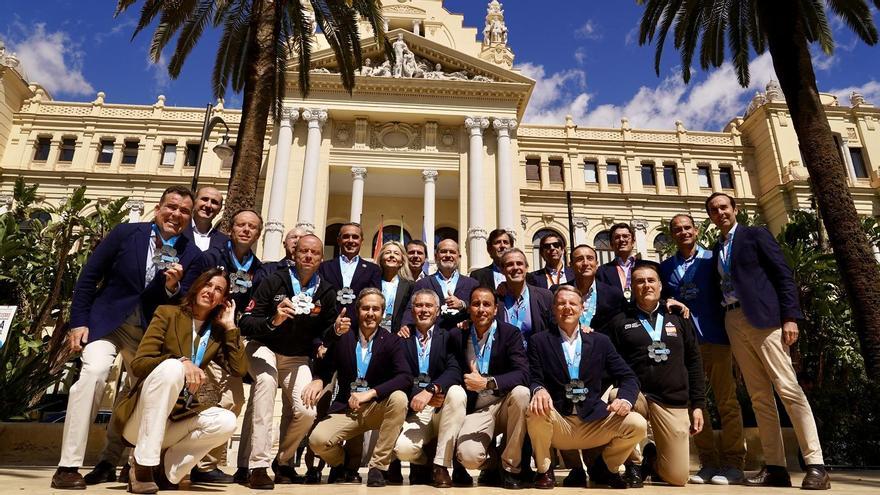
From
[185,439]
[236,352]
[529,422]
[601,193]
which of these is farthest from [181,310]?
[601,193]

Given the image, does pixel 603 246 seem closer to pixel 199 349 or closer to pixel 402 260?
pixel 402 260

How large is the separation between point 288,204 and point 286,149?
2505mm

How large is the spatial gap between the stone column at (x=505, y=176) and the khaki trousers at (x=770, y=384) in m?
18.5

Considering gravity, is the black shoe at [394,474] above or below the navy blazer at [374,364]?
below

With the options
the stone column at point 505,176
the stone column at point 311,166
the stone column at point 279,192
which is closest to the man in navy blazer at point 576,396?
the stone column at point 279,192

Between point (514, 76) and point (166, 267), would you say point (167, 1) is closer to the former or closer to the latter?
point (166, 267)

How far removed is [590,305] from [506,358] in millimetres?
1371

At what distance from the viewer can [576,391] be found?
15.3ft

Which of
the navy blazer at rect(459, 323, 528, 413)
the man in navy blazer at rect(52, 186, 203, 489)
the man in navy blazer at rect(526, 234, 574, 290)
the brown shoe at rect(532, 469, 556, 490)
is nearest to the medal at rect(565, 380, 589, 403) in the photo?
the navy blazer at rect(459, 323, 528, 413)

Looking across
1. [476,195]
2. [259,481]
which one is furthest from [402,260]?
[476,195]

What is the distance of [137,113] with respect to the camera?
32812 mm

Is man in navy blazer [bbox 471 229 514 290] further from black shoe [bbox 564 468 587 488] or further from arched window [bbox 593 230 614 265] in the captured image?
arched window [bbox 593 230 614 265]

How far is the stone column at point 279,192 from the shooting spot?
22719mm

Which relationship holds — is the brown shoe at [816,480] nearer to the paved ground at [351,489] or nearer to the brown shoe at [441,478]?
the paved ground at [351,489]
